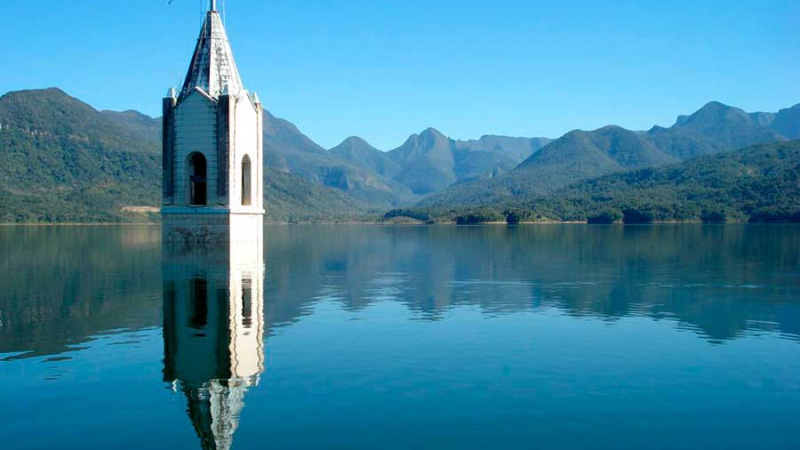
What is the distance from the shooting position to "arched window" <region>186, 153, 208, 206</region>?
34.1m

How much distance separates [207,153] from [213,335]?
58.7 ft

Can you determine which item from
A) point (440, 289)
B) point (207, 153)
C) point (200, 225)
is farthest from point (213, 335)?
point (207, 153)

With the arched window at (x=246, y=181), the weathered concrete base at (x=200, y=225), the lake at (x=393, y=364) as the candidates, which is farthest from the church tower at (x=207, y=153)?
the lake at (x=393, y=364)

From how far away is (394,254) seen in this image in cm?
5462

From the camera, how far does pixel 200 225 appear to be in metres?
33.0

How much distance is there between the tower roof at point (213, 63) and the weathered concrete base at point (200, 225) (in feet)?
19.4

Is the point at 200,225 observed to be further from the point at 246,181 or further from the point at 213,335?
the point at 213,335

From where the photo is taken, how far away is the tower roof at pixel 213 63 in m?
34.8

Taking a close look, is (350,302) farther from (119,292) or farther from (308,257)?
(308,257)

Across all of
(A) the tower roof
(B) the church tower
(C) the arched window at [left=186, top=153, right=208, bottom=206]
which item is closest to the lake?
(B) the church tower

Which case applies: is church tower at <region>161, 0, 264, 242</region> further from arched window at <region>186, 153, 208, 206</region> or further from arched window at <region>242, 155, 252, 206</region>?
arched window at <region>242, 155, 252, 206</region>

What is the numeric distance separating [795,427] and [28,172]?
698 feet

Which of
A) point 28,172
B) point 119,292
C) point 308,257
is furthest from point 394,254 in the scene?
point 28,172

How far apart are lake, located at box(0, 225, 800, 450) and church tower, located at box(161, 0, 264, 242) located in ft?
10.5
